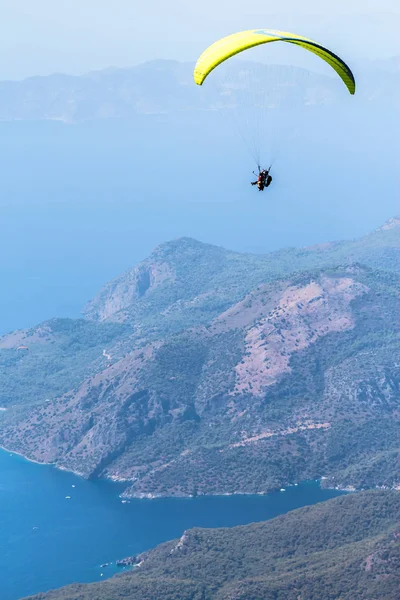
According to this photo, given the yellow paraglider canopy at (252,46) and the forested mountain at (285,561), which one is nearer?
the yellow paraglider canopy at (252,46)

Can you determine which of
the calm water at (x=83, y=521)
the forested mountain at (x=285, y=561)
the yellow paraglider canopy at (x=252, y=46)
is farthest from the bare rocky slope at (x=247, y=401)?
the yellow paraglider canopy at (x=252, y=46)

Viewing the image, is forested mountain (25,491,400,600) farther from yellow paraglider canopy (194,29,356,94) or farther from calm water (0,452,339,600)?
yellow paraglider canopy (194,29,356,94)

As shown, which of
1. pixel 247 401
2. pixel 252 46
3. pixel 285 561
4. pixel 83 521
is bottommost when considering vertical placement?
pixel 83 521

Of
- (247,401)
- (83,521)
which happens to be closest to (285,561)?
(83,521)

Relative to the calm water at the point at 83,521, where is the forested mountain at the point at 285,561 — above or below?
above

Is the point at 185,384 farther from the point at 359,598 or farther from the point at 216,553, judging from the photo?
the point at 359,598

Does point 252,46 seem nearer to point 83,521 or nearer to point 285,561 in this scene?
point 285,561

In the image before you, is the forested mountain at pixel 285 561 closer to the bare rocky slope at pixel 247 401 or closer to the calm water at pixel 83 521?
the calm water at pixel 83 521
